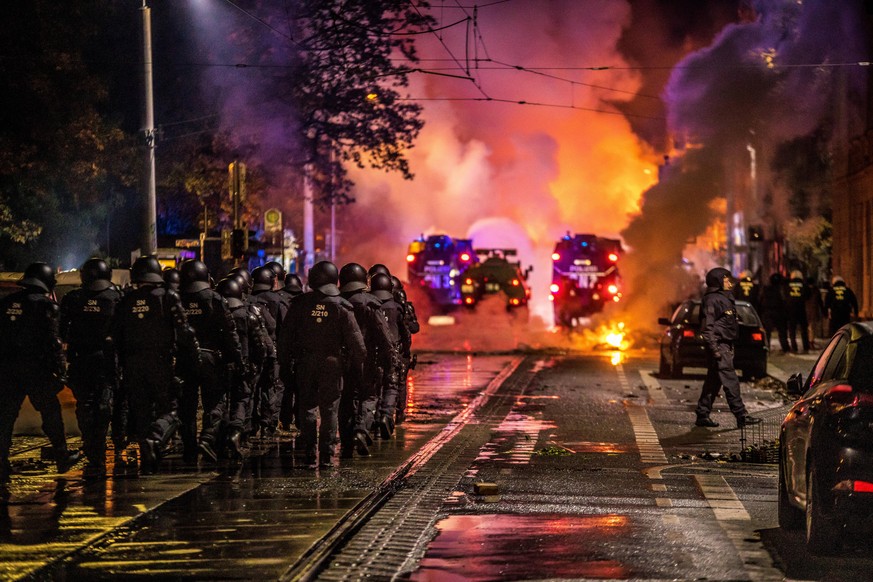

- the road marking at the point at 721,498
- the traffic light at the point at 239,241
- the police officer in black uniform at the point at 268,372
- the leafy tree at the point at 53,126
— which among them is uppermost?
the leafy tree at the point at 53,126

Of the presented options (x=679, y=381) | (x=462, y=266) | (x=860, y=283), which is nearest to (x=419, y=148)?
(x=462, y=266)

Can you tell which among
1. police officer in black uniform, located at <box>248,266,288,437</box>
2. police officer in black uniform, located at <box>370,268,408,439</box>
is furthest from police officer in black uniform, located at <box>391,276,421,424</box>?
police officer in black uniform, located at <box>248,266,288,437</box>

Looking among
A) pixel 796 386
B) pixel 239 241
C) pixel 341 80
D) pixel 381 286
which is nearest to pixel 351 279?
pixel 381 286

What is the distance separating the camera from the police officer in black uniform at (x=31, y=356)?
475 inches

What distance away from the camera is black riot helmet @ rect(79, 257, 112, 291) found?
12820 millimetres

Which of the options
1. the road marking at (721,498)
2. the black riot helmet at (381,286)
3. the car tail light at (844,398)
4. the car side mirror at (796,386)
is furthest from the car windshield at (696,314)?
the car tail light at (844,398)

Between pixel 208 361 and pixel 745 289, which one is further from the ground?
pixel 745 289

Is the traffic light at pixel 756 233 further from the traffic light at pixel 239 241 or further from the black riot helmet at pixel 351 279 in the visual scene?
the black riot helmet at pixel 351 279

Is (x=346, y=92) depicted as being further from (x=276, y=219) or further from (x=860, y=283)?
(x=860, y=283)

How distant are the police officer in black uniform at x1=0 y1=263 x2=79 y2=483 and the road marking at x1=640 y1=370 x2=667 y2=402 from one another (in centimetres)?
1066

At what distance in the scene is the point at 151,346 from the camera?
40.0ft

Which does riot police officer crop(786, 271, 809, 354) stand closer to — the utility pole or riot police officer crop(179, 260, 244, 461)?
the utility pole

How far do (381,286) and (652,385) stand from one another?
355 inches

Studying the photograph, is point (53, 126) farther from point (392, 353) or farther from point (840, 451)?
point (840, 451)
